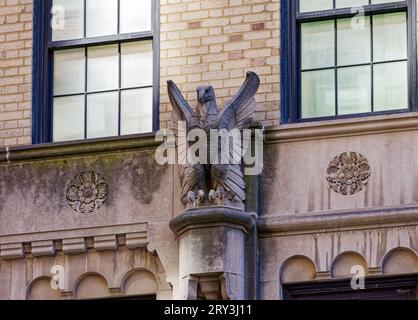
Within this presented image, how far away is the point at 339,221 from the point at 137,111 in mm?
2689

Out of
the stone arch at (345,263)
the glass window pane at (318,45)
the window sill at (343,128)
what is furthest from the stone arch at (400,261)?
Answer: the glass window pane at (318,45)

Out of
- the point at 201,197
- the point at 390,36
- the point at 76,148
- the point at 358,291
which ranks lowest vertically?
the point at 358,291

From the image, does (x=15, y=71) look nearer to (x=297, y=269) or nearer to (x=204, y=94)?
(x=204, y=94)

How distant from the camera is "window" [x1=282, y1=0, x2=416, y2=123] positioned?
20766 millimetres

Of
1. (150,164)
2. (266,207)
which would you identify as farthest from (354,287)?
(150,164)

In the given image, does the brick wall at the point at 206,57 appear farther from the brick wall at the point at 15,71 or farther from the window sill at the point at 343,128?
the window sill at the point at 343,128

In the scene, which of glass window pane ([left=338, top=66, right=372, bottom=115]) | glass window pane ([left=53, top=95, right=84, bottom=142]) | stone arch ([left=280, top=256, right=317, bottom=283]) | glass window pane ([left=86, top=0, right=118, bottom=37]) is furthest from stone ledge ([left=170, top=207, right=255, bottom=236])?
glass window pane ([left=86, top=0, right=118, bottom=37])

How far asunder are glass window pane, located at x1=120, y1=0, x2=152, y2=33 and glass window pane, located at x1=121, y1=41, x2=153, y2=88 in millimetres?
173

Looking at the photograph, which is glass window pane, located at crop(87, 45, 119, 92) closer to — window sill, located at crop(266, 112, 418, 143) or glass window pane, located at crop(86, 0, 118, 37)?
glass window pane, located at crop(86, 0, 118, 37)

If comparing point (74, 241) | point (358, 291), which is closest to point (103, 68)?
point (74, 241)

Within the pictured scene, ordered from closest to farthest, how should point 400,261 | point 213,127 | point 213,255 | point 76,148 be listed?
point 400,261 < point 213,255 < point 213,127 < point 76,148

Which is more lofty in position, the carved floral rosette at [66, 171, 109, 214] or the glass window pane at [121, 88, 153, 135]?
the glass window pane at [121, 88, 153, 135]

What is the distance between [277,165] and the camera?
2069cm

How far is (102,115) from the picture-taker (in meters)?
21.6
